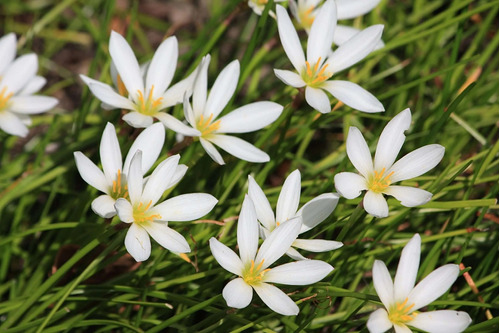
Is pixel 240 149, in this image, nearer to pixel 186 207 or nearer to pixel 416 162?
pixel 186 207

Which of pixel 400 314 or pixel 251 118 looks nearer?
pixel 400 314

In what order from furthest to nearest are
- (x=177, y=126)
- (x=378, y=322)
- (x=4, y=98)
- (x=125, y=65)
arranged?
(x=4, y=98) < (x=125, y=65) < (x=177, y=126) < (x=378, y=322)

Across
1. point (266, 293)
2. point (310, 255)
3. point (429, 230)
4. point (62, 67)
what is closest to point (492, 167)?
point (429, 230)

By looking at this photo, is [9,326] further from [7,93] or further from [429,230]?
[429,230]

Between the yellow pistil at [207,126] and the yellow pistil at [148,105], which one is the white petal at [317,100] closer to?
the yellow pistil at [207,126]

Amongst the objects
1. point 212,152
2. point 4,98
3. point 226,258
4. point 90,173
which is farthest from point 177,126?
point 4,98

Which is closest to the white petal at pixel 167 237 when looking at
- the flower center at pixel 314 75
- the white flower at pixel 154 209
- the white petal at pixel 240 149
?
the white flower at pixel 154 209

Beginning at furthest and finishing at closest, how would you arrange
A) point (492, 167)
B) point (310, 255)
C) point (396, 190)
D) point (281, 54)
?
1. point (281, 54)
2. point (492, 167)
3. point (310, 255)
4. point (396, 190)
